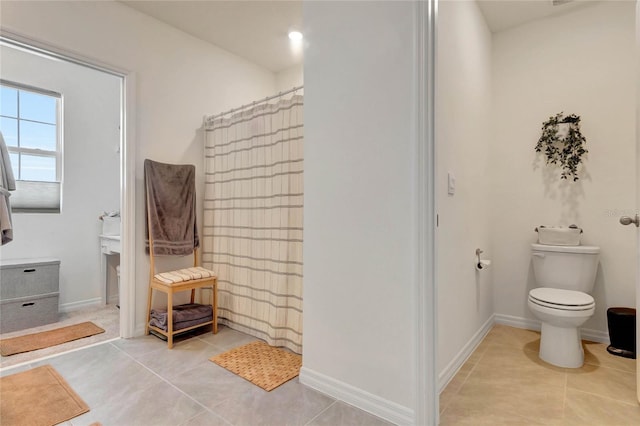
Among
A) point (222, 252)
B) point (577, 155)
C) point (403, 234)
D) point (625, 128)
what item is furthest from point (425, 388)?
point (625, 128)

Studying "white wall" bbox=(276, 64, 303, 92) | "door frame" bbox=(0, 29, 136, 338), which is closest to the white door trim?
"door frame" bbox=(0, 29, 136, 338)

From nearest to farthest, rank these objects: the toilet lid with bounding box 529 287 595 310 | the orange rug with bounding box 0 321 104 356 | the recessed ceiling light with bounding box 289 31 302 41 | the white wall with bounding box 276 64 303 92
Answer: the toilet lid with bounding box 529 287 595 310 < the orange rug with bounding box 0 321 104 356 < the recessed ceiling light with bounding box 289 31 302 41 < the white wall with bounding box 276 64 303 92

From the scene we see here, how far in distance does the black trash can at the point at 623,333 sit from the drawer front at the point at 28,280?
4441 millimetres

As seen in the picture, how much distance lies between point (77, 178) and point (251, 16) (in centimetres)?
239

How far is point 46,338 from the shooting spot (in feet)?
8.29

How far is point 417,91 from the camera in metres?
1.43

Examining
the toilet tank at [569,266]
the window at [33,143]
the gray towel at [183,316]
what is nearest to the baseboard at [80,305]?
the window at [33,143]

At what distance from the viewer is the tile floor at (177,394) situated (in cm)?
152

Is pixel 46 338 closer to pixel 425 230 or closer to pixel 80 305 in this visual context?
pixel 80 305

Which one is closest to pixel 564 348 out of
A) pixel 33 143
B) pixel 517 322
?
pixel 517 322

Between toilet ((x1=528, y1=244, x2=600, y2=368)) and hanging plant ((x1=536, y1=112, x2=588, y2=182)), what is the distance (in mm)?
634

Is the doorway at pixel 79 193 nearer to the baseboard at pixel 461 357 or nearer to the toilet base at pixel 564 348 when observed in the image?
the baseboard at pixel 461 357

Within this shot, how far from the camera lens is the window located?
10.1ft

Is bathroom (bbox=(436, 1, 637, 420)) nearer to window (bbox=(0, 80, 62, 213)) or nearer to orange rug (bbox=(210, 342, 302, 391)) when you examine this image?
orange rug (bbox=(210, 342, 302, 391))
